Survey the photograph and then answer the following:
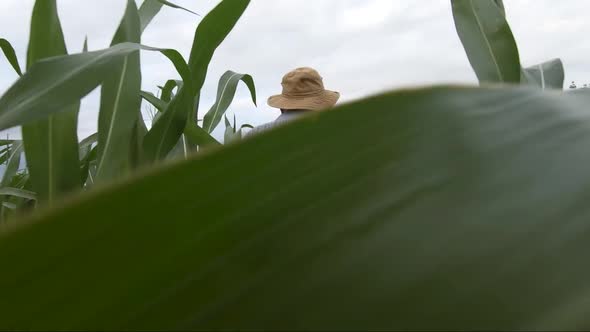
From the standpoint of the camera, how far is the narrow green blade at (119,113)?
37 centimetres

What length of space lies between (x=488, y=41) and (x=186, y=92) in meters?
0.23

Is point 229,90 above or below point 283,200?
above

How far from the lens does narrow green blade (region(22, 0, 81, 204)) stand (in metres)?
0.34

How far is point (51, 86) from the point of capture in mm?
290

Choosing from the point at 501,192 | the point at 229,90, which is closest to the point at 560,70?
the point at 229,90

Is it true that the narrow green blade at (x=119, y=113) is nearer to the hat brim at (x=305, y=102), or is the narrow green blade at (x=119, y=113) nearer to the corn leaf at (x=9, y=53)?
the corn leaf at (x=9, y=53)

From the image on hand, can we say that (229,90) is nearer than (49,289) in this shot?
No

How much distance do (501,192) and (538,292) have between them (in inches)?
0.6

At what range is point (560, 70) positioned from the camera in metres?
0.50

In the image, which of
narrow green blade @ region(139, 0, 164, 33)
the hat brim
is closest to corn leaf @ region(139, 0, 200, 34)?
narrow green blade @ region(139, 0, 164, 33)

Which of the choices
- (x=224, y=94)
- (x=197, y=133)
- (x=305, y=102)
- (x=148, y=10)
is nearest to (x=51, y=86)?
(x=197, y=133)

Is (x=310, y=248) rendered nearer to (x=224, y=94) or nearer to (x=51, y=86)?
(x=51, y=86)

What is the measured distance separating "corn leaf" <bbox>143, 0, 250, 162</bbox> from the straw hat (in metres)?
1.55

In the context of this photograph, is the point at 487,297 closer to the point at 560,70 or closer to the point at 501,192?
the point at 501,192
